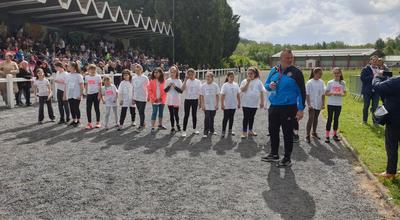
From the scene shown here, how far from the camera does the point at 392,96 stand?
5.73 metres

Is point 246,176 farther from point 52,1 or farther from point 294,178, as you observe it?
point 52,1

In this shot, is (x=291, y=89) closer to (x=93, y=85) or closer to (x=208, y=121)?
(x=208, y=121)

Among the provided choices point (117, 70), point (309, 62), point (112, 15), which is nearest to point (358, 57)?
point (309, 62)

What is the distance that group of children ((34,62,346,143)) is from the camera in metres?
8.95

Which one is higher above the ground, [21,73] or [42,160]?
[21,73]

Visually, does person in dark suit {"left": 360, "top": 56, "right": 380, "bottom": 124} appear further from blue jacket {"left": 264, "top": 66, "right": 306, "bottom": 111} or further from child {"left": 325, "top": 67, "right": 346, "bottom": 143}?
blue jacket {"left": 264, "top": 66, "right": 306, "bottom": 111}

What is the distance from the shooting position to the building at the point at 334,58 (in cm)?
9025

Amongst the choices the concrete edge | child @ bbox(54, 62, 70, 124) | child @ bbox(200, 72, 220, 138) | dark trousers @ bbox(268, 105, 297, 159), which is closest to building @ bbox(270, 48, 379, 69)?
child @ bbox(200, 72, 220, 138)

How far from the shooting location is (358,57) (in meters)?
90.6

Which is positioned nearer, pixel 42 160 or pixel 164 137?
pixel 42 160

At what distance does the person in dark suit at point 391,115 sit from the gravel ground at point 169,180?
1.80ft

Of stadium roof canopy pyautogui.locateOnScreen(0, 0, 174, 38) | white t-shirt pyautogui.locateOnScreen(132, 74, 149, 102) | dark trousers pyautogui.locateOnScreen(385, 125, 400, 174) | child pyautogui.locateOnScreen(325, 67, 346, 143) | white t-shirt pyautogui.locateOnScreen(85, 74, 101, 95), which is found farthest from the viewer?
stadium roof canopy pyautogui.locateOnScreen(0, 0, 174, 38)

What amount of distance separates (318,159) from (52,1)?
797 inches

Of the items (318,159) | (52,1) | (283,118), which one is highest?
(52,1)
